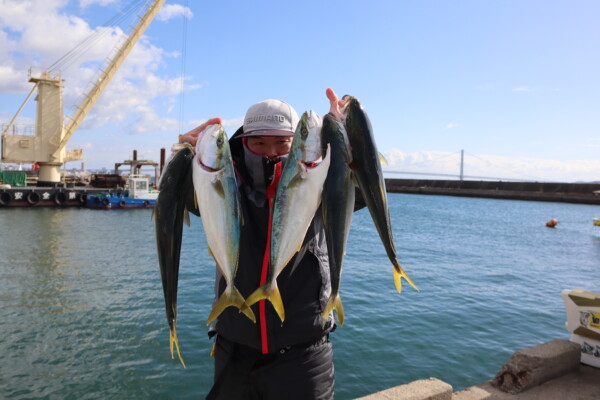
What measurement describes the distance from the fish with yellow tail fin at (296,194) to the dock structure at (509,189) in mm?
84924

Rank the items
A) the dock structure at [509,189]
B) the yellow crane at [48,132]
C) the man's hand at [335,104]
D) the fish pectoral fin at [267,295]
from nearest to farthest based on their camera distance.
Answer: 1. the fish pectoral fin at [267,295]
2. the man's hand at [335,104]
3. the yellow crane at [48,132]
4. the dock structure at [509,189]

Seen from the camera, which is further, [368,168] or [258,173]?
[258,173]

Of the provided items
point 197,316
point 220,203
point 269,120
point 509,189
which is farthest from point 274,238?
point 509,189

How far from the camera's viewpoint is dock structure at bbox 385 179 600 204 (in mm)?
81375

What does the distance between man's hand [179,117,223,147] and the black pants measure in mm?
1654

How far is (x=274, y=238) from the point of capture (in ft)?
Answer: 9.13

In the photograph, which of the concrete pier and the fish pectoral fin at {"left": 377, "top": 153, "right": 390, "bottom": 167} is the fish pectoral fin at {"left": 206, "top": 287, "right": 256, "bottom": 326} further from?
the concrete pier

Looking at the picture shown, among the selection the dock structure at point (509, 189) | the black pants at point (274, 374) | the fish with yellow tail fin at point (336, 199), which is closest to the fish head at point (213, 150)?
the fish with yellow tail fin at point (336, 199)

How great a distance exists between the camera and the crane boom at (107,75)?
50281 mm

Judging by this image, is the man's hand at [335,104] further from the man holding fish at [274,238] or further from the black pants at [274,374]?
the black pants at [274,374]

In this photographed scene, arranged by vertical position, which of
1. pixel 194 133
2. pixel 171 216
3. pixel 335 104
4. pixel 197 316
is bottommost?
pixel 197 316

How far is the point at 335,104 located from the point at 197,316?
431 inches

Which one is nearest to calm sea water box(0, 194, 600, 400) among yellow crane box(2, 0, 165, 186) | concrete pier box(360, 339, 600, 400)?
concrete pier box(360, 339, 600, 400)

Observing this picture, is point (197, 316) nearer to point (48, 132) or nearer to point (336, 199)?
point (336, 199)
